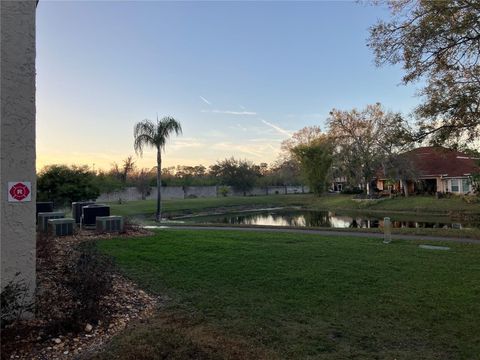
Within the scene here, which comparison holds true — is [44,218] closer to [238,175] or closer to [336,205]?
[336,205]

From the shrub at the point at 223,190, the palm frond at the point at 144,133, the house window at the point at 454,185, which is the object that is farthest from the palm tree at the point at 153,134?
the shrub at the point at 223,190

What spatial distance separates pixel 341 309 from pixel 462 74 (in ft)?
22.5

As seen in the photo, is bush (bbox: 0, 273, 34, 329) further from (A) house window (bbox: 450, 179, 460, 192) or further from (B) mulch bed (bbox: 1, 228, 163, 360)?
(A) house window (bbox: 450, 179, 460, 192)

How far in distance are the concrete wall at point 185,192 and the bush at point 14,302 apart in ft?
137

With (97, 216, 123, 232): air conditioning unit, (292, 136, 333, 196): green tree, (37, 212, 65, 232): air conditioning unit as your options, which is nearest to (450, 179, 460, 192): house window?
(292, 136, 333, 196): green tree

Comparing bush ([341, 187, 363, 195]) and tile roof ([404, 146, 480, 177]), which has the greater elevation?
tile roof ([404, 146, 480, 177])

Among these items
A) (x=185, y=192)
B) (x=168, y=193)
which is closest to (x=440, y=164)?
(x=185, y=192)

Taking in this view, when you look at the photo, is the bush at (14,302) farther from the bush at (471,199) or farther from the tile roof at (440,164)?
the tile roof at (440,164)

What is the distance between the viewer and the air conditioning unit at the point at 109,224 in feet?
39.3

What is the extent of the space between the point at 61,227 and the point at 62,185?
27.9ft

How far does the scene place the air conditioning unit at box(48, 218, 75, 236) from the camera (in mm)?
10564

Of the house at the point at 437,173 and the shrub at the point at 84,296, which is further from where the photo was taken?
the house at the point at 437,173

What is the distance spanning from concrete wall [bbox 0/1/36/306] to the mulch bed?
1.47 feet

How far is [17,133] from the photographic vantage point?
15.2 ft
